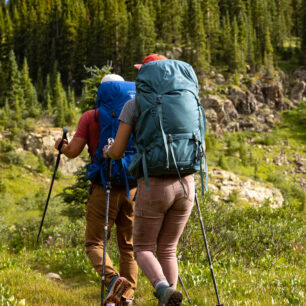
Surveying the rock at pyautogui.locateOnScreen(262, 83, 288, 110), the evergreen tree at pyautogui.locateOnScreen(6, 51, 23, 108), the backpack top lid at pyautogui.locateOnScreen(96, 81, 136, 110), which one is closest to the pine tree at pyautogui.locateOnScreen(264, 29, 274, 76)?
the rock at pyautogui.locateOnScreen(262, 83, 288, 110)

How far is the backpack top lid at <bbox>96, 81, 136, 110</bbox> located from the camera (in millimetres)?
3387

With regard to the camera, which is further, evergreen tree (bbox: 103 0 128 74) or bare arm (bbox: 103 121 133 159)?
evergreen tree (bbox: 103 0 128 74)

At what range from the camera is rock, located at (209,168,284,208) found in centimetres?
2831

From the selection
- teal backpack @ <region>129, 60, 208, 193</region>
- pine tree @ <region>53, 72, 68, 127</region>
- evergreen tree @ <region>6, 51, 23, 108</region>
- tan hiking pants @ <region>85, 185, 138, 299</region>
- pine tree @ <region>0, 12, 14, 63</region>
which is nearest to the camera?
teal backpack @ <region>129, 60, 208, 193</region>

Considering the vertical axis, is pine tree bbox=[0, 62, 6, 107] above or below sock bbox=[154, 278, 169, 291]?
below

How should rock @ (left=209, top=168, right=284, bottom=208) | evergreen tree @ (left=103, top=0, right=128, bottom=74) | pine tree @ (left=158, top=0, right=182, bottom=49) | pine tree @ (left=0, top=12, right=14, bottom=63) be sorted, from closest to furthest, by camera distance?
rock @ (left=209, top=168, right=284, bottom=208) → evergreen tree @ (left=103, top=0, right=128, bottom=74) → pine tree @ (left=158, top=0, right=182, bottom=49) → pine tree @ (left=0, top=12, right=14, bottom=63)

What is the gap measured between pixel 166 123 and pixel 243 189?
28277mm

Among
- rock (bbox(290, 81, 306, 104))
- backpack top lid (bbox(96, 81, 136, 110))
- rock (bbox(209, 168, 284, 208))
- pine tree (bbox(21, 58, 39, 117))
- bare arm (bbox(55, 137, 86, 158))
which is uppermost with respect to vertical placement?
backpack top lid (bbox(96, 81, 136, 110))

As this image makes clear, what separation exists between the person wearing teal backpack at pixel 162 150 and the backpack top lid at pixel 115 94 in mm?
688

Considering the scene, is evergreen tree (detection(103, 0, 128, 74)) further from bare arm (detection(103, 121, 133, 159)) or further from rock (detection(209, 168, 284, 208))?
bare arm (detection(103, 121, 133, 159))

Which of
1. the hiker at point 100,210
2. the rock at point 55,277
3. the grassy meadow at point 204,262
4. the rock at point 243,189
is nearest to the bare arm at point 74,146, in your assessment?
the hiker at point 100,210

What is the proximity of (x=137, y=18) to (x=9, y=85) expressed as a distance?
2033 cm

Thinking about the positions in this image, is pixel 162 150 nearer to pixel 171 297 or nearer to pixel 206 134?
pixel 171 297

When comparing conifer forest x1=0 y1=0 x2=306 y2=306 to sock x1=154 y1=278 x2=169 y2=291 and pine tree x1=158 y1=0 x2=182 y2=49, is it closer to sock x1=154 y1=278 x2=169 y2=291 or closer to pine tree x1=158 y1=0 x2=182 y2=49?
pine tree x1=158 y1=0 x2=182 y2=49
